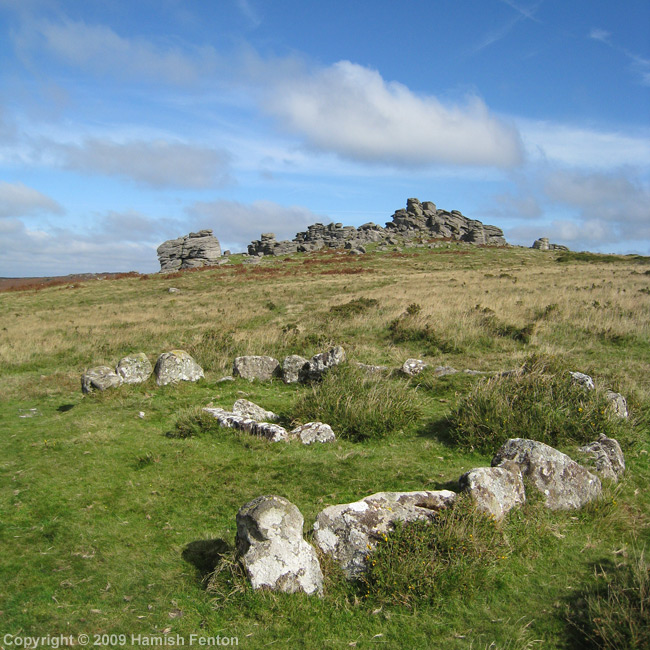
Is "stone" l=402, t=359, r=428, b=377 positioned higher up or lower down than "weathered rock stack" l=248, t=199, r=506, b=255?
lower down

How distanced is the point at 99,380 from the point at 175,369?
2.08 metres

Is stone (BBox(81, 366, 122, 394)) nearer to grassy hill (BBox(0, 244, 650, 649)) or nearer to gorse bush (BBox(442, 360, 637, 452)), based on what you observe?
grassy hill (BBox(0, 244, 650, 649))

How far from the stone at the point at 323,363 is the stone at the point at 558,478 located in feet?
22.0

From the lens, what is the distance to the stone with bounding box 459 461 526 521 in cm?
591

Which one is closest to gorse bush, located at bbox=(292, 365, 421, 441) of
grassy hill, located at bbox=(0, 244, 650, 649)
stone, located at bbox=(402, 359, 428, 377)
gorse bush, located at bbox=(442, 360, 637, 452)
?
grassy hill, located at bbox=(0, 244, 650, 649)

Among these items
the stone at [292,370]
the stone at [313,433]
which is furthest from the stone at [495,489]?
the stone at [292,370]

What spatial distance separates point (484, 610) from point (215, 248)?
79622mm

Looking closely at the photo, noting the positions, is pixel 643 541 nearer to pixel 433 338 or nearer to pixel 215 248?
pixel 433 338

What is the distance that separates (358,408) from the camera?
995cm

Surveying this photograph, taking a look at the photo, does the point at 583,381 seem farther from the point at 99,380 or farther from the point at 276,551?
the point at 99,380

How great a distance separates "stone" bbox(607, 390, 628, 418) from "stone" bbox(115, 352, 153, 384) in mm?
11951

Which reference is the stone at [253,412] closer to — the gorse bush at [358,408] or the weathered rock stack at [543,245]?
the gorse bush at [358,408]

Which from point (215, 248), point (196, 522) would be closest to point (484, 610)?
point (196, 522)

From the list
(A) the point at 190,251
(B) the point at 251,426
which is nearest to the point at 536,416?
(B) the point at 251,426
